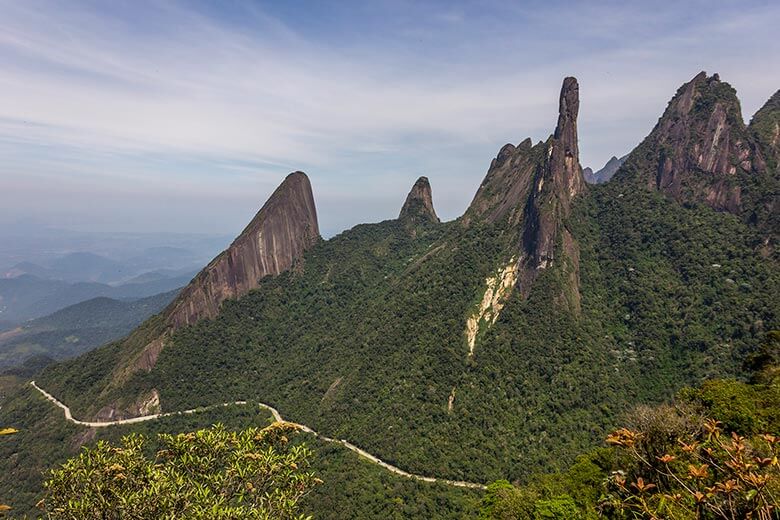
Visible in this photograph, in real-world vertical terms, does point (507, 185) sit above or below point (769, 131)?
below

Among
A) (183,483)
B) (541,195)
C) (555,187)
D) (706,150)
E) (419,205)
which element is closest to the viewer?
(183,483)

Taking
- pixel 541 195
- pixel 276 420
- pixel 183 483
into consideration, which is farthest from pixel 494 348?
pixel 183 483

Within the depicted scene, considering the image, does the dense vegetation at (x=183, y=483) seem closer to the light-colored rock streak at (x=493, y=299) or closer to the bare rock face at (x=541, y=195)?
the light-colored rock streak at (x=493, y=299)

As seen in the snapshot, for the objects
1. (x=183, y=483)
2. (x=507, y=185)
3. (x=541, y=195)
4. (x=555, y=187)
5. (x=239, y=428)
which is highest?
(x=507, y=185)

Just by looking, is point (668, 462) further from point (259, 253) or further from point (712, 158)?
point (259, 253)

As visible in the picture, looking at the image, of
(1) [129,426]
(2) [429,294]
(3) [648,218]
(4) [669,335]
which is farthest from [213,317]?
(3) [648,218]

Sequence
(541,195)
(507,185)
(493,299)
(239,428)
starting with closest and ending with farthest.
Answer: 1. (239,428)
2. (493,299)
3. (541,195)
4. (507,185)

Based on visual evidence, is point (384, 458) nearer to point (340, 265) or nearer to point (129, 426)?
point (129, 426)

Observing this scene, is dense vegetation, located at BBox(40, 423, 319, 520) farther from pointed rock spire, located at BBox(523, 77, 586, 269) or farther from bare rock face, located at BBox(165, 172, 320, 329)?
bare rock face, located at BBox(165, 172, 320, 329)

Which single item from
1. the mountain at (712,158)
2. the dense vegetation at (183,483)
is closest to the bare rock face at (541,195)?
the mountain at (712,158)
